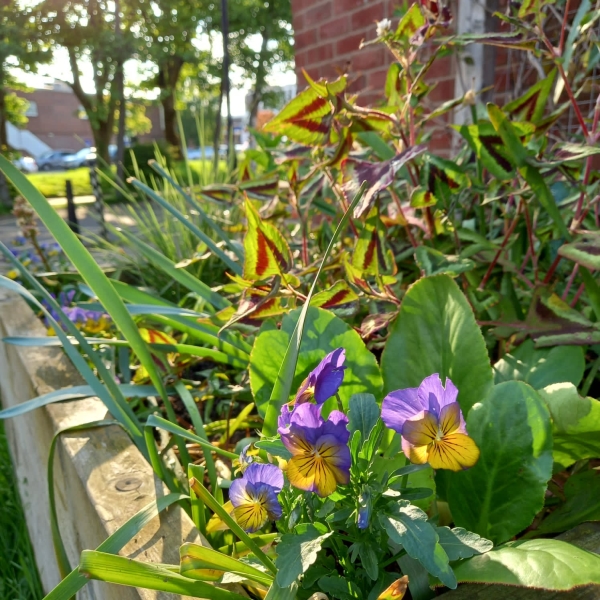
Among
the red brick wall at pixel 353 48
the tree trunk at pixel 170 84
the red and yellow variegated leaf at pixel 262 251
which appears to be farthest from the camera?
the tree trunk at pixel 170 84

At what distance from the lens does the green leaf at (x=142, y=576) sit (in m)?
0.48

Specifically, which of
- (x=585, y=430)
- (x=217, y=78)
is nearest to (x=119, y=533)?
(x=585, y=430)

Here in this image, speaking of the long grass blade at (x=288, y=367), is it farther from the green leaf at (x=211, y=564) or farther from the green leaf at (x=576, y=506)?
the green leaf at (x=576, y=506)

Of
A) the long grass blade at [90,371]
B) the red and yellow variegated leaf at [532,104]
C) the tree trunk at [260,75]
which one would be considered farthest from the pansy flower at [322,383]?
the tree trunk at [260,75]

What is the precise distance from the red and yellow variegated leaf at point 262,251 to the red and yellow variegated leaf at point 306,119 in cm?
19

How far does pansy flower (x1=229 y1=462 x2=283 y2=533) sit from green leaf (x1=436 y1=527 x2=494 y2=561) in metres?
0.15

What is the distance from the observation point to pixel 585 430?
1.98 ft

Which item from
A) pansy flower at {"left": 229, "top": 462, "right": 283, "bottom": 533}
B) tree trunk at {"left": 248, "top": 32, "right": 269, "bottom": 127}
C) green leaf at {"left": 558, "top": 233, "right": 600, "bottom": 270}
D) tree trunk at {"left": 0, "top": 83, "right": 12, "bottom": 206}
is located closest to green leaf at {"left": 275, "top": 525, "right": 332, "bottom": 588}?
pansy flower at {"left": 229, "top": 462, "right": 283, "bottom": 533}

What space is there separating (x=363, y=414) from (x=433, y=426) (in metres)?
0.07

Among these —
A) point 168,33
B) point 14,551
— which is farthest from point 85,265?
point 168,33

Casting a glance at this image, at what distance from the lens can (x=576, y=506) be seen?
660 millimetres

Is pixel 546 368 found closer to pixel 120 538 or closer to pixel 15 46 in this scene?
pixel 120 538

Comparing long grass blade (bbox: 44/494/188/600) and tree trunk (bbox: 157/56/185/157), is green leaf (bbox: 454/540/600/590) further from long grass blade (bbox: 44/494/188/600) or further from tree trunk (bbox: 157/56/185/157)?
tree trunk (bbox: 157/56/185/157)

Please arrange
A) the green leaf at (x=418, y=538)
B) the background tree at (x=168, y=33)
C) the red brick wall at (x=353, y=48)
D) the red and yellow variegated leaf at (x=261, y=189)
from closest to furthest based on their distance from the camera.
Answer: the green leaf at (x=418, y=538), the red and yellow variegated leaf at (x=261, y=189), the red brick wall at (x=353, y=48), the background tree at (x=168, y=33)
